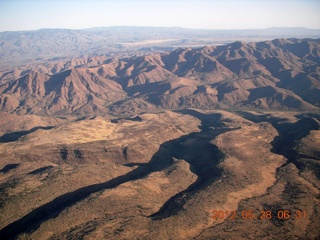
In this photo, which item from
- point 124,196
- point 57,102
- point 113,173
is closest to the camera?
point 124,196

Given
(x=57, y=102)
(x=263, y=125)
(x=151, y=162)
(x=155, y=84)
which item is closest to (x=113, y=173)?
(x=151, y=162)

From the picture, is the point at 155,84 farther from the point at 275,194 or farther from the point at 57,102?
the point at 275,194

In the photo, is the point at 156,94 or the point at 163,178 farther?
the point at 156,94

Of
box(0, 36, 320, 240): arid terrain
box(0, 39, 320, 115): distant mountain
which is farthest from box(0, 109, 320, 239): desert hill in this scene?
box(0, 39, 320, 115): distant mountain
